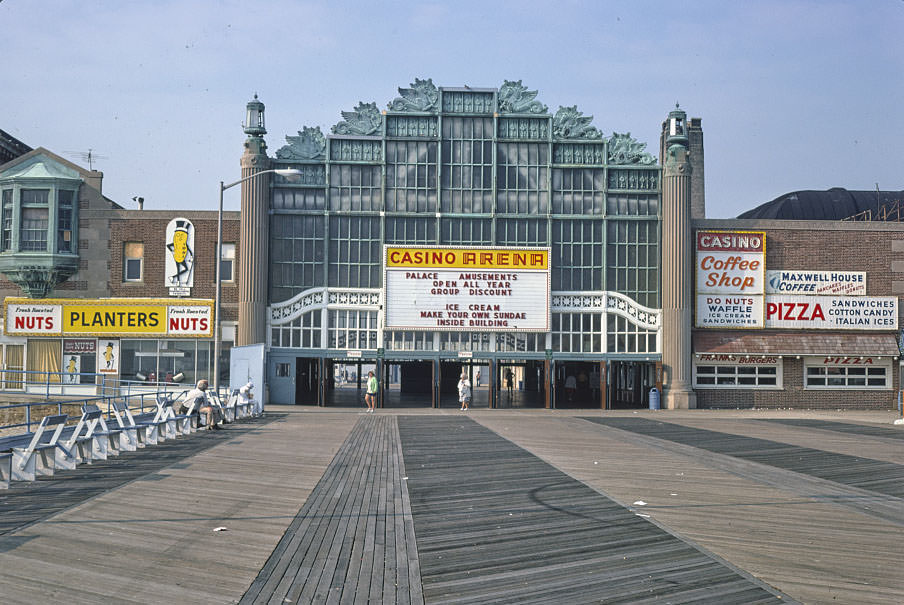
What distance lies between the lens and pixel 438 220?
41.1 m

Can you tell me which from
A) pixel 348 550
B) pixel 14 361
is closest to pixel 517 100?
pixel 14 361

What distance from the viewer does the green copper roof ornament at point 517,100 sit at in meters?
41.6

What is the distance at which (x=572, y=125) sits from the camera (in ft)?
138

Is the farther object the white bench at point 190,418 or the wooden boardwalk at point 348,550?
the white bench at point 190,418

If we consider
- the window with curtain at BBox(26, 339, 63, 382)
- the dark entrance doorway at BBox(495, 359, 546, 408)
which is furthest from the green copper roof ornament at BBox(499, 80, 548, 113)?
the window with curtain at BBox(26, 339, 63, 382)

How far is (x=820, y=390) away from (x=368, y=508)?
114 ft

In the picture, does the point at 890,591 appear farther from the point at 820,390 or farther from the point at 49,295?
the point at 49,295

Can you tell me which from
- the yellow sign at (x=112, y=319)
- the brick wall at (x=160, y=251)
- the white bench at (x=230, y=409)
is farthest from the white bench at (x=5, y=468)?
the yellow sign at (x=112, y=319)

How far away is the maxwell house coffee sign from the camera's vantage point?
40.7 m

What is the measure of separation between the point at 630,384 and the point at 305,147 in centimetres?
2491

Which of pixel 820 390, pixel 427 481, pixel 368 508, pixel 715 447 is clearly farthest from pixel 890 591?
pixel 820 390

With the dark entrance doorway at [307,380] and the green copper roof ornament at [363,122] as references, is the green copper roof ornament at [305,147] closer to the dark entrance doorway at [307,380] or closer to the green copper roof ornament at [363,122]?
the green copper roof ornament at [363,122]

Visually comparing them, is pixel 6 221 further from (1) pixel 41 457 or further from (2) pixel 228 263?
(1) pixel 41 457

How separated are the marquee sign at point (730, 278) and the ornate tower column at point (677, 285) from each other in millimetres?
717
